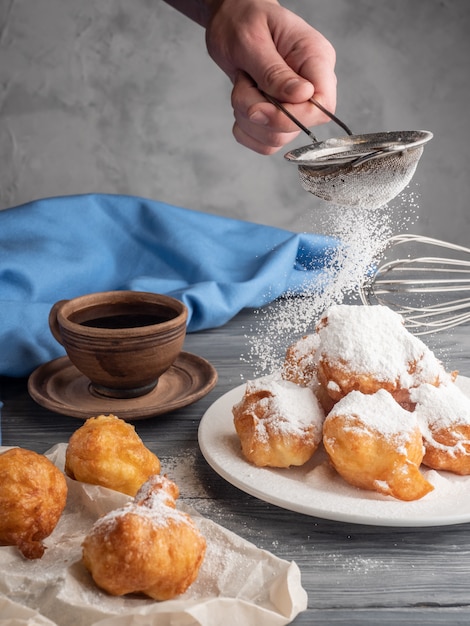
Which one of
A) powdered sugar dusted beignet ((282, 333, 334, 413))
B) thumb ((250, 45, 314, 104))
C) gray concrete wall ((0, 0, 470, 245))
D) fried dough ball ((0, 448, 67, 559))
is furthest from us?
gray concrete wall ((0, 0, 470, 245))

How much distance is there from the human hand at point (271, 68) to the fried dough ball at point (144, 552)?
36.5 inches

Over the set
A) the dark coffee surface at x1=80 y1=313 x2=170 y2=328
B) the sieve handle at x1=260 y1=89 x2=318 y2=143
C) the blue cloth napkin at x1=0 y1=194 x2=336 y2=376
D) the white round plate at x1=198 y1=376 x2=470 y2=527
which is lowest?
the blue cloth napkin at x1=0 y1=194 x2=336 y2=376

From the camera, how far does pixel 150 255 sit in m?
2.06

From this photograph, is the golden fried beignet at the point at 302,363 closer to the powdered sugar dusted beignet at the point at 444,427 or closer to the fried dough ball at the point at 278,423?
the fried dough ball at the point at 278,423

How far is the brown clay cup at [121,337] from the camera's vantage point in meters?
1.33

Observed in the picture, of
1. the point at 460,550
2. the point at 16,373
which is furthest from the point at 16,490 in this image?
the point at 16,373

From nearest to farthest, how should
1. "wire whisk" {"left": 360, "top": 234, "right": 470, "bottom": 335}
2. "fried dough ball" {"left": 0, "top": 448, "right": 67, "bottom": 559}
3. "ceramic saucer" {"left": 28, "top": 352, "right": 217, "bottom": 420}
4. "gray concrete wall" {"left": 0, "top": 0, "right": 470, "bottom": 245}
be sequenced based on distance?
1. "fried dough ball" {"left": 0, "top": 448, "right": 67, "bottom": 559}
2. "ceramic saucer" {"left": 28, "top": 352, "right": 217, "bottom": 420}
3. "wire whisk" {"left": 360, "top": 234, "right": 470, "bottom": 335}
4. "gray concrete wall" {"left": 0, "top": 0, "right": 470, "bottom": 245}

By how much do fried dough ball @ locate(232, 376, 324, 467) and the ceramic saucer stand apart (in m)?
0.18

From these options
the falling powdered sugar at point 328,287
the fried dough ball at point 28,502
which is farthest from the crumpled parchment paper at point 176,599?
the falling powdered sugar at point 328,287

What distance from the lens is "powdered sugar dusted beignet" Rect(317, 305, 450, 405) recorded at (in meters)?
1.14

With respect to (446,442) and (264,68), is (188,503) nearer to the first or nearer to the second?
(446,442)

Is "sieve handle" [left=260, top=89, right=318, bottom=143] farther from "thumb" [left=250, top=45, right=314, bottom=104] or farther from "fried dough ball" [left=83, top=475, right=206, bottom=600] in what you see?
"fried dough ball" [left=83, top=475, right=206, bottom=600]

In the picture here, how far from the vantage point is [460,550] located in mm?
960

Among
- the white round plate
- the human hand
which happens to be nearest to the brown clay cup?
the white round plate
